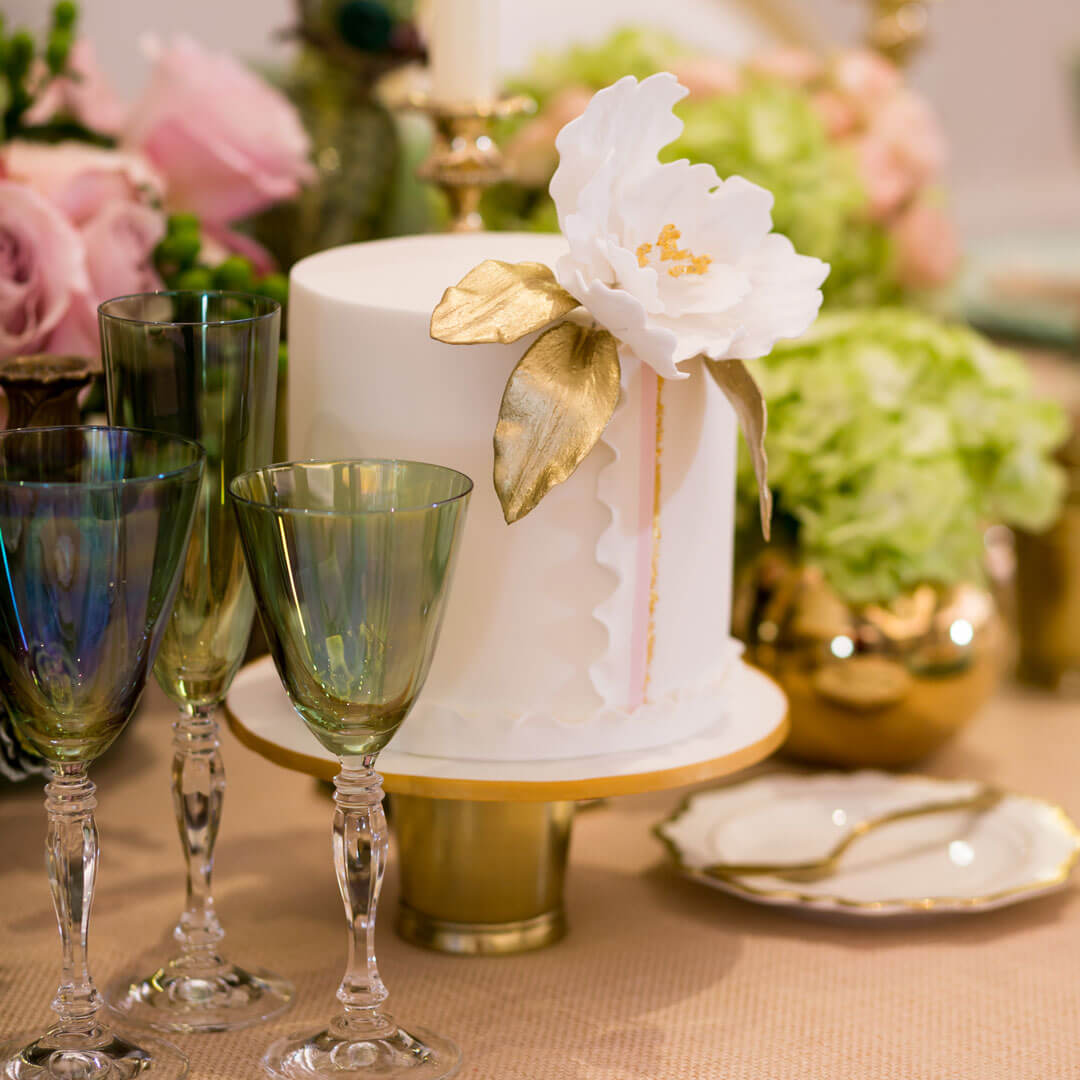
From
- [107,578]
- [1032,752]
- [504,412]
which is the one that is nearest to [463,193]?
[504,412]

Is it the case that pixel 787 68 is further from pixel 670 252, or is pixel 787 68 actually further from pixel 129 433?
pixel 129 433

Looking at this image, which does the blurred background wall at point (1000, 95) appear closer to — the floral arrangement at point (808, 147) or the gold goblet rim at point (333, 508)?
the floral arrangement at point (808, 147)

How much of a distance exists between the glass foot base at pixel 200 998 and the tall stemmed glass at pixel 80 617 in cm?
5

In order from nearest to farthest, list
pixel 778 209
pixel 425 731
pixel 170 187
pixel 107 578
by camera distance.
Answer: pixel 107 578 → pixel 425 731 → pixel 170 187 → pixel 778 209

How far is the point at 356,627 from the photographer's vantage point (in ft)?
1.92

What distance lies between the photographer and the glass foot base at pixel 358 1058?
0.64m

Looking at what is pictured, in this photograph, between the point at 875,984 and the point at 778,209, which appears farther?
the point at 778,209

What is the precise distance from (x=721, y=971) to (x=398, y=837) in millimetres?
183

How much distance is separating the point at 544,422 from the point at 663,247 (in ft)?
0.32

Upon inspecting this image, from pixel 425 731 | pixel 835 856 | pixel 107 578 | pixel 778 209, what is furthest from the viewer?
pixel 778 209

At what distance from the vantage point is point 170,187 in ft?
3.31

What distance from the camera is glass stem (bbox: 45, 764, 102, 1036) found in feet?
1.99

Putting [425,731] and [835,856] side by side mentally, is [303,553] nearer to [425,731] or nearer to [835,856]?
[425,731]

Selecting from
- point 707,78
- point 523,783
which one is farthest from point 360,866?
point 707,78
